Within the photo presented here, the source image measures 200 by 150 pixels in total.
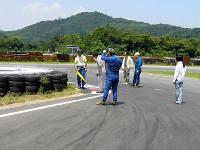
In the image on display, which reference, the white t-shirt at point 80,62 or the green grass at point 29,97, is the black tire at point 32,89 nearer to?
the green grass at point 29,97

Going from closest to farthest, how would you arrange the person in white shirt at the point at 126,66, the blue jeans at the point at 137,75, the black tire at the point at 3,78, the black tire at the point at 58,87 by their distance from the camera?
1. the black tire at the point at 3,78
2. the black tire at the point at 58,87
3. the blue jeans at the point at 137,75
4. the person in white shirt at the point at 126,66

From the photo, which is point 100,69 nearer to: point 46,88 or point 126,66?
point 46,88

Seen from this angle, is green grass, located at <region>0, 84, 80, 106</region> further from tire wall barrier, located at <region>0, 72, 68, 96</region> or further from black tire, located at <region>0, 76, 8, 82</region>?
black tire, located at <region>0, 76, 8, 82</region>

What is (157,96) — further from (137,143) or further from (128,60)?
(137,143)

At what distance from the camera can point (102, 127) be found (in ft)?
34.8

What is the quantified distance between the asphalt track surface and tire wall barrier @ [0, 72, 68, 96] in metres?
1.68

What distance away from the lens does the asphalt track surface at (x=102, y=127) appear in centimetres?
864

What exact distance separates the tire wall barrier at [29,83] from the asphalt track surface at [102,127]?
1.68 meters

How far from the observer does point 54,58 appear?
5575 cm

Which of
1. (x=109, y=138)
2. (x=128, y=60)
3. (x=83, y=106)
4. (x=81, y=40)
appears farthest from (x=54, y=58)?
(x=81, y=40)

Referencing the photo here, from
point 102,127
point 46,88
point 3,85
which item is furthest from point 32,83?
point 102,127

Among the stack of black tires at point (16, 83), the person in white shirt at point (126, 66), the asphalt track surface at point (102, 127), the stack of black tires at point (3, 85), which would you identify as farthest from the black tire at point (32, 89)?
the person in white shirt at point (126, 66)

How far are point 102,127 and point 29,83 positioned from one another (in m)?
6.71

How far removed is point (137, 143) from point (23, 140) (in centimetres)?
210
